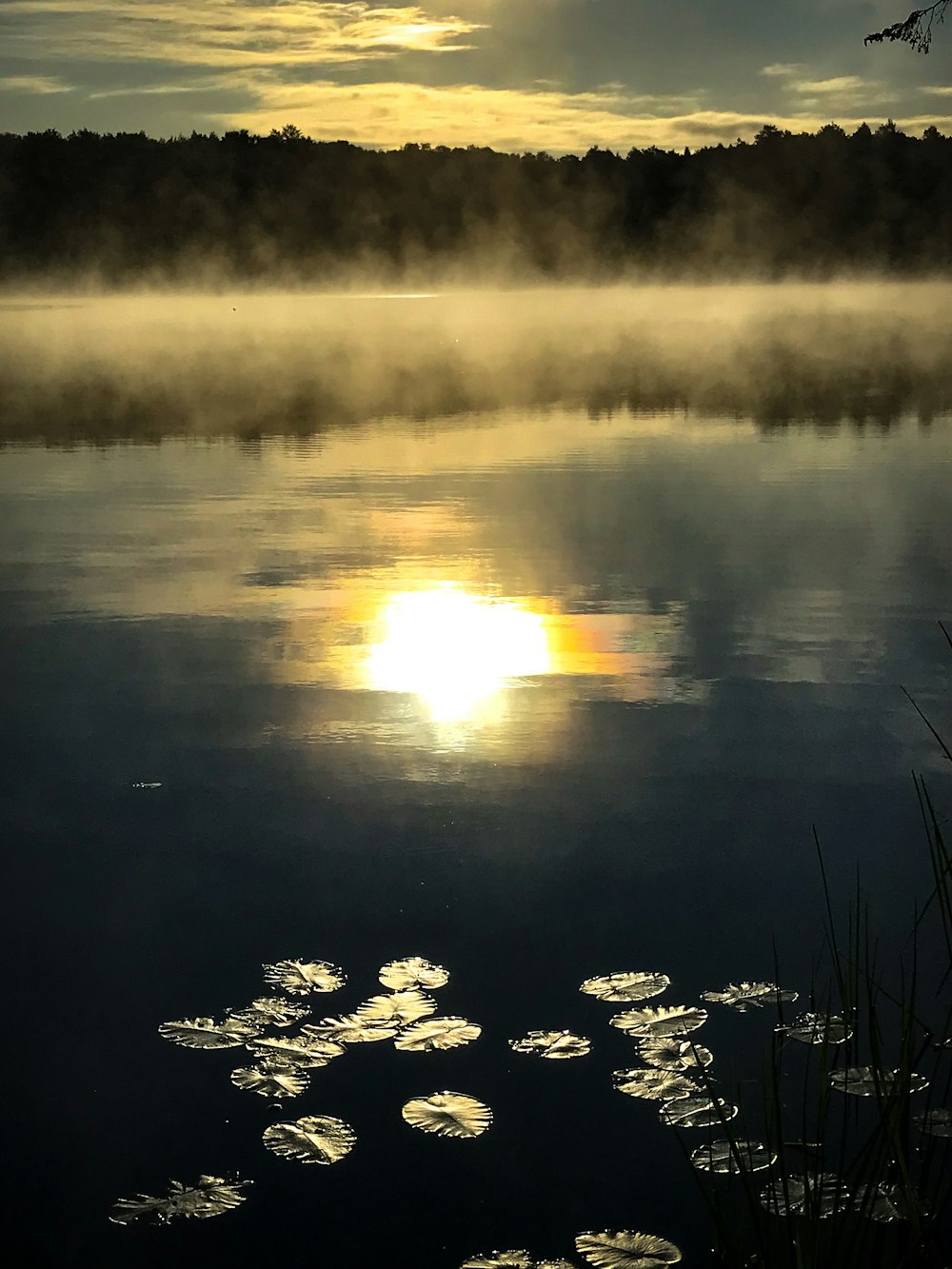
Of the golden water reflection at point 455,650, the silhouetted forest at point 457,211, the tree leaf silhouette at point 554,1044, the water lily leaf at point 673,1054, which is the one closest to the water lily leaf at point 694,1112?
the water lily leaf at point 673,1054

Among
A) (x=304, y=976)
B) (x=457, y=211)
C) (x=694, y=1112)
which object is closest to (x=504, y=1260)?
(x=694, y=1112)

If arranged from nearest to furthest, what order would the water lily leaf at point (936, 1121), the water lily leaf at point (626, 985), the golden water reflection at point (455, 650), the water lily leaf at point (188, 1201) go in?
the water lily leaf at point (188, 1201), the water lily leaf at point (936, 1121), the water lily leaf at point (626, 985), the golden water reflection at point (455, 650)

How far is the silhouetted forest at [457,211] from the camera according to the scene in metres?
73.4

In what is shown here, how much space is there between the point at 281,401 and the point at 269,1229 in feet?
51.5

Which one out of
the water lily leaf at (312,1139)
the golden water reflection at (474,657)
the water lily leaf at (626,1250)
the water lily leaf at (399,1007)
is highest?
the golden water reflection at (474,657)

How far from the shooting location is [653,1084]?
119 inches

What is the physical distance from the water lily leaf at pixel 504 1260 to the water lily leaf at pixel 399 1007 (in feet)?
2.40

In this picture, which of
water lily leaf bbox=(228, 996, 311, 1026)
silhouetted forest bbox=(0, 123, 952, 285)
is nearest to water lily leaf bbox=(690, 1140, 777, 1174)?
water lily leaf bbox=(228, 996, 311, 1026)

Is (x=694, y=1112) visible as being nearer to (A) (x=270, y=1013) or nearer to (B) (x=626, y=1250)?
(B) (x=626, y=1250)

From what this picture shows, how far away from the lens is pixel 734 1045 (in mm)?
3170

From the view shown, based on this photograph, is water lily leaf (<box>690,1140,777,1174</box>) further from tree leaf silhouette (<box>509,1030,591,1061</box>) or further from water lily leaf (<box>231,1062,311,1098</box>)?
water lily leaf (<box>231,1062,311,1098</box>)

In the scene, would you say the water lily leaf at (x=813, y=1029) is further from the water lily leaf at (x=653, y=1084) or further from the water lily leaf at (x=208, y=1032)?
the water lily leaf at (x=208, y=1032)

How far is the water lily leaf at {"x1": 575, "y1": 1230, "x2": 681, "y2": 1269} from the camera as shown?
100 inches

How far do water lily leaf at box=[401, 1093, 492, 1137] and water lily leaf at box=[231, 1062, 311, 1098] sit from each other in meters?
0.21
